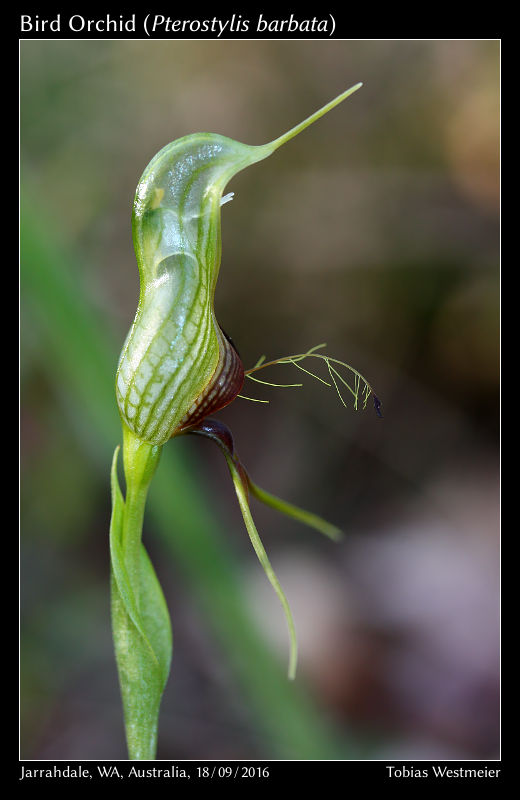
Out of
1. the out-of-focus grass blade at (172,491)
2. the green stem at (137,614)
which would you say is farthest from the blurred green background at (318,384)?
the green stem at (137,614)

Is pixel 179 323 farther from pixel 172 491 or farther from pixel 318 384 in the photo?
pixel 318 384

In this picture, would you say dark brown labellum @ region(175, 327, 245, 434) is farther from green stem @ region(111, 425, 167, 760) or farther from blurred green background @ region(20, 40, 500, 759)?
blurred green background @ region(20, 40, 500, 759)

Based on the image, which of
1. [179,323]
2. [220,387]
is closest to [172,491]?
[220,387]

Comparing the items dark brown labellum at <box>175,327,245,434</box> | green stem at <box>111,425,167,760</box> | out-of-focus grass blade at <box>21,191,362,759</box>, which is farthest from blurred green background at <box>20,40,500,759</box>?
dark brown labellum at <box>175,327,245,434</box>

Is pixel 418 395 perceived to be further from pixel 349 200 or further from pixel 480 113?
pixel 480 113

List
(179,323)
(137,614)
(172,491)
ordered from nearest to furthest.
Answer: (179,323) → (137,614) → (172,491)
